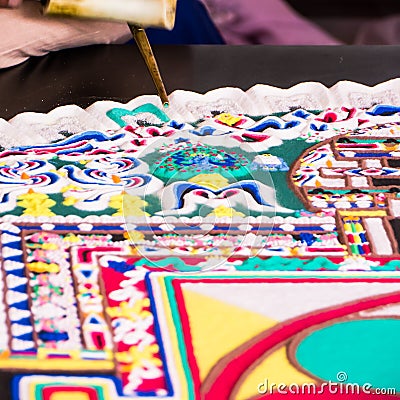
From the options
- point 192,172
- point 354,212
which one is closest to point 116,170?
point 192,172

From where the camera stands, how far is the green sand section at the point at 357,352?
58cm

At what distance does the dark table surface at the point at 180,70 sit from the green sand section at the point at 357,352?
1.40 ft

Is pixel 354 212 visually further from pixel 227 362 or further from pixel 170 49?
pixel 170 49

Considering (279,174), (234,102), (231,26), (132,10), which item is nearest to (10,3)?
(132,10)

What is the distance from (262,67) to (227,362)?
52cm

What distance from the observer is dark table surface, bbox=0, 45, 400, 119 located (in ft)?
3.17

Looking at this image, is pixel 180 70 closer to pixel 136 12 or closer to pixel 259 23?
pixel 136 12

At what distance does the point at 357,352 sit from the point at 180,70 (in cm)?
50

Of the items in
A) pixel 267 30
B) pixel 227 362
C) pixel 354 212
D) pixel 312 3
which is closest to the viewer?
pixel 227 362

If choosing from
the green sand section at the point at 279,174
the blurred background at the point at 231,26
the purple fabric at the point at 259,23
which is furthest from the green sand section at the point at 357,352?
the purple fabric at the point at 259,23

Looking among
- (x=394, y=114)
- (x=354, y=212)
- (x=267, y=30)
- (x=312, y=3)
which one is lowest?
(x=354, y=212)

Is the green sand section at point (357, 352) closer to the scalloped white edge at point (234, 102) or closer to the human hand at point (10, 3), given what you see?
the scalloped white edge at point (234, 102)

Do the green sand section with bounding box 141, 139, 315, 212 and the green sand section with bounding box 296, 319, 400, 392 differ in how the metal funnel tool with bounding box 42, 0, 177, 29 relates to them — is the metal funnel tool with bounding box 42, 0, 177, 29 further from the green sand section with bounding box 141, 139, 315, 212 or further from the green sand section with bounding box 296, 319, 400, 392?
the green sand section with bounding box 296, 319, 400, 392

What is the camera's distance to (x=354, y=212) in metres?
0.76
